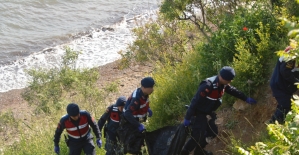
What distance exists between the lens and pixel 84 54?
1817 centimetres

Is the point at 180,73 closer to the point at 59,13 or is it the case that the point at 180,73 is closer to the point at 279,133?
the point at 279,133

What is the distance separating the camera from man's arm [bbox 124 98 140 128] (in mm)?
5930

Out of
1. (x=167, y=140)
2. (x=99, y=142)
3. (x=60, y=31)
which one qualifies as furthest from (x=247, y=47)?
(x=60, y=31)

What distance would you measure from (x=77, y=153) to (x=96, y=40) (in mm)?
13175

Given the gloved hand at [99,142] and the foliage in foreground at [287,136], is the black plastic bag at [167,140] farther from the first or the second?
the foliage in foreground at [287,136]

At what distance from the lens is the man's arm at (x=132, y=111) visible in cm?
593

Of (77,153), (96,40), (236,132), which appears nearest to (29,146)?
(77,153)

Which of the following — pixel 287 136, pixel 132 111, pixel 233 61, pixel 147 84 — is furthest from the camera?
pixel 233 61

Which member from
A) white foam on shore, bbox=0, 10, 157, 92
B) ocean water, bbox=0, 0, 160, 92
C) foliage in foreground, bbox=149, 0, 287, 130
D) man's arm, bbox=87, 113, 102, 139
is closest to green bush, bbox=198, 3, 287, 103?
foliage in foreground, bbox=149, 0, 287, 130

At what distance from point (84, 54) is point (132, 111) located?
41.3 ft

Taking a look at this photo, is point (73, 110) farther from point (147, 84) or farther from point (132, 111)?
point (147, 84)

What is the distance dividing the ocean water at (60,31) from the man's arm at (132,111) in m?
10.4

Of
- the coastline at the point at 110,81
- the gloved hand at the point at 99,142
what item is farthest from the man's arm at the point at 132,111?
the coastline at the point at 110,81

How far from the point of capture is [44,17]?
21422 mm
